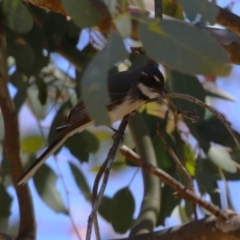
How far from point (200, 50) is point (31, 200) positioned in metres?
1.06

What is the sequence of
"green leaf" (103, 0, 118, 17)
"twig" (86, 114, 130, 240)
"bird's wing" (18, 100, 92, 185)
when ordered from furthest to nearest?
"bird's wing" (18, 100, 92, 185) → "twig" (86, 114, 130, 240) → "green leaf" (103, 0, 118, 17)

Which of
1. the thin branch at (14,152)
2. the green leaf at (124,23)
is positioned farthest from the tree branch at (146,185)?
the green leaf at (124,23)

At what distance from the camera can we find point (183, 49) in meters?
0.62

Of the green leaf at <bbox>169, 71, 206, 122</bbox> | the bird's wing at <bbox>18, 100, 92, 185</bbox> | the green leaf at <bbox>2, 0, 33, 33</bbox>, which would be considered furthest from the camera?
the green leaf at <bbox>169, 71, 206, 122</bbox>

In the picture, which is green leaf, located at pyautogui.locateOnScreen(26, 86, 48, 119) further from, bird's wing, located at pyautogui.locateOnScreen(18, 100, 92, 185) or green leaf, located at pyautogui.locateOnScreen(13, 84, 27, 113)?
bird's wing, located at pyautogui.locateOnScreen(18, 100, 92, 185)

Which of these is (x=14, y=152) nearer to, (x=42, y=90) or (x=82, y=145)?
(x=82, y=145)

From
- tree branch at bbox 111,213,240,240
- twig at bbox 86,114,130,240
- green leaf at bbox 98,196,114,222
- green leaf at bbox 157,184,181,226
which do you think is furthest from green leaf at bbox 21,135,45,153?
twig at bbox 86,114,130,240

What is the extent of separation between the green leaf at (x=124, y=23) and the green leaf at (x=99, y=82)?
0.03 metres

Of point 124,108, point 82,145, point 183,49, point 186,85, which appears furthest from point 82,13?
point 82,145

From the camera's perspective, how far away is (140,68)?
1.53m

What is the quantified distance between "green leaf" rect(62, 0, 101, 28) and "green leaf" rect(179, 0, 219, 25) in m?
0.12

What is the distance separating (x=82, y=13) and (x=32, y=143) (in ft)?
3.52

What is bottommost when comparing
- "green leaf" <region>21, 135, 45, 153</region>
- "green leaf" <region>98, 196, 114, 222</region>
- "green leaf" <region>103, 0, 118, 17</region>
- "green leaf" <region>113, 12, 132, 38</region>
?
"green leaf" <region>98, 196, 114, 222</region>

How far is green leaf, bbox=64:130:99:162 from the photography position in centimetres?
167
